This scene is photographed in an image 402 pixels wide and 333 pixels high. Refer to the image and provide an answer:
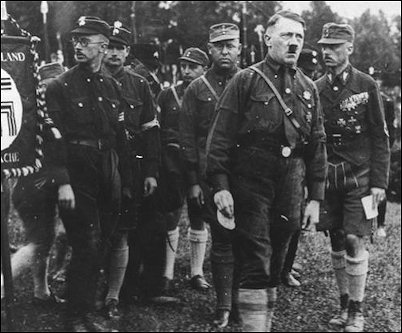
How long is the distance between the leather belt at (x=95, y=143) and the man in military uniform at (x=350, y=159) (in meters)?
2.01

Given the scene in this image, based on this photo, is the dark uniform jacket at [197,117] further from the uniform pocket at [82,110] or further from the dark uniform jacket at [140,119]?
the uniform pocket at [82,110]

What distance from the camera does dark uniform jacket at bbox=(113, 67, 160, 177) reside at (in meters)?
5.64

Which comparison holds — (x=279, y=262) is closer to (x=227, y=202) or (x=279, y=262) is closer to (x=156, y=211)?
(x=227, y=202)

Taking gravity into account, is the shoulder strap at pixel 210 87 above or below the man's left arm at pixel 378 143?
above

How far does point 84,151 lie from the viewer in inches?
187

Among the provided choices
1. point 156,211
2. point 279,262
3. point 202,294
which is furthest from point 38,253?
point 279,262

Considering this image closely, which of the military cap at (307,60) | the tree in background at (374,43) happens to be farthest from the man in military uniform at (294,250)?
the tree in background at (374,43)

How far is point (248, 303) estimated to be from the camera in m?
4.47

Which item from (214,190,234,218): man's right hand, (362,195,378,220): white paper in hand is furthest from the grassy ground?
(214,190,234,218): man's right hand

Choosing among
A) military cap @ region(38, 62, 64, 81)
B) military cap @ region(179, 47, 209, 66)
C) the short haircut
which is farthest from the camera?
military cap @ region(179, 47, 209, 66)

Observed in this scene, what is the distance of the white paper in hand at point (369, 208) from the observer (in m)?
5.61

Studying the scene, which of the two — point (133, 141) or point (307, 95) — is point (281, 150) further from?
point (133, 141)

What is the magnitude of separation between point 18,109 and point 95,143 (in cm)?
96

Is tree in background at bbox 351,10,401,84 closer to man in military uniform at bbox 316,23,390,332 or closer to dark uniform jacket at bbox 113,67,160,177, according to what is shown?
man in military uniform at bbox 316,23,390,332
